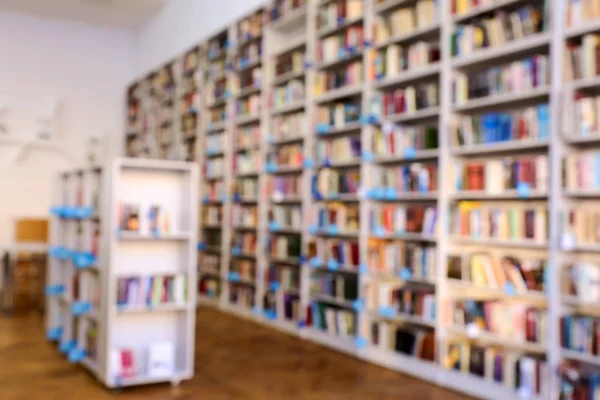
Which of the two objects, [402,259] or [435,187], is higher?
[435,187]

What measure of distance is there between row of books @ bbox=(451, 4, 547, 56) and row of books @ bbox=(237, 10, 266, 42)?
303cm

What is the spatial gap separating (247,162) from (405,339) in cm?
320

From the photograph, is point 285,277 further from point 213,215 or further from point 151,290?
point 151,290

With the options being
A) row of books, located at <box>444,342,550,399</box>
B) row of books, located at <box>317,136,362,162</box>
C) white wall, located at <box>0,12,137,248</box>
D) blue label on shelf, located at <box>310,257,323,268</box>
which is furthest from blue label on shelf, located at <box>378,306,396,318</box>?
white wall, located at <box>0,12,137,248</box>

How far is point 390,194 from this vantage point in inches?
201

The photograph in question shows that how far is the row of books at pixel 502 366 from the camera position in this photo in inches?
152

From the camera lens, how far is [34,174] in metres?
9.49

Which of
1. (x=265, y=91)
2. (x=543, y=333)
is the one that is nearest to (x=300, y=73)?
(x=265, y=91)

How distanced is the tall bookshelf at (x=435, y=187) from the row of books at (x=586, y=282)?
0.04m

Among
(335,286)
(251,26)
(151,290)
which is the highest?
(251,26)

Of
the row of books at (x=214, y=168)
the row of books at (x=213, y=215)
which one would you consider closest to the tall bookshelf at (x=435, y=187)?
the row of books at (x=213, y=215)

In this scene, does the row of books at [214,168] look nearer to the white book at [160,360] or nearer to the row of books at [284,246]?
the row of books at [284,246]

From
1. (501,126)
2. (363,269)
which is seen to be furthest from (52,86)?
(501,126)

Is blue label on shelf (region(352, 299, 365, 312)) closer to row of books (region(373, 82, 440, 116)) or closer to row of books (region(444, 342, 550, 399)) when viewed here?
row of books (region(444, 342, 550, 399))
